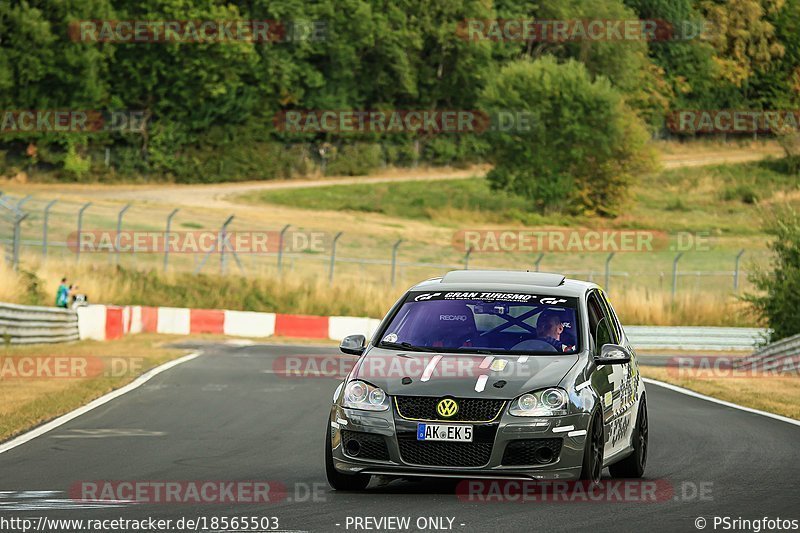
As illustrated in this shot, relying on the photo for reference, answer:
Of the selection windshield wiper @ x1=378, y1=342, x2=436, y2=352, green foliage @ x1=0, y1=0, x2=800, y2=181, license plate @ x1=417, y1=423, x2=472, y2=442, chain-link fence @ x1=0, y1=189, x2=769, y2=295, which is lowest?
chain-link fence @ x1=0, y1=189, x2=769, y2=295

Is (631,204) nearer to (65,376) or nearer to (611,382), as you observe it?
(65,376)

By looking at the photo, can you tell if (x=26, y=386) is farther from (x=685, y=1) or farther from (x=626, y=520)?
(x=685, y=1)

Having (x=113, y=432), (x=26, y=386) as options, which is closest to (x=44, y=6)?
(x=26, y=386)

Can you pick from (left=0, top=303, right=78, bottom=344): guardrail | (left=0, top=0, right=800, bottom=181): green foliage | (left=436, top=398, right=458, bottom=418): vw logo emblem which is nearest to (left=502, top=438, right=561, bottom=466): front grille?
(left=436, top=398, right=458, bottom=418): vw logo emblem

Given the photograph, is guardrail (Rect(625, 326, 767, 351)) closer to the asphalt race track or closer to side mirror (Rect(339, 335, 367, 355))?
the asphalt race track

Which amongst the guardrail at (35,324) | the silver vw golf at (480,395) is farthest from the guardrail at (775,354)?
the silver vw golf at (480,395)

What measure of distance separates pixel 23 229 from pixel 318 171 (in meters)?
37.5

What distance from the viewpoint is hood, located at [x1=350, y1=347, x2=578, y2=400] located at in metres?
9.48

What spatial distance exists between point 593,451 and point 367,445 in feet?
4.85

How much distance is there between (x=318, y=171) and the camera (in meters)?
88.5

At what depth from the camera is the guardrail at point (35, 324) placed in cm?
2533

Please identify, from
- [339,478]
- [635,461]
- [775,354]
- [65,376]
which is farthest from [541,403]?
[775,354]

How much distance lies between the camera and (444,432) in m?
9.41

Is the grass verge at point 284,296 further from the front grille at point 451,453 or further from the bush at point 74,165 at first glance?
the bush at point 74,165
